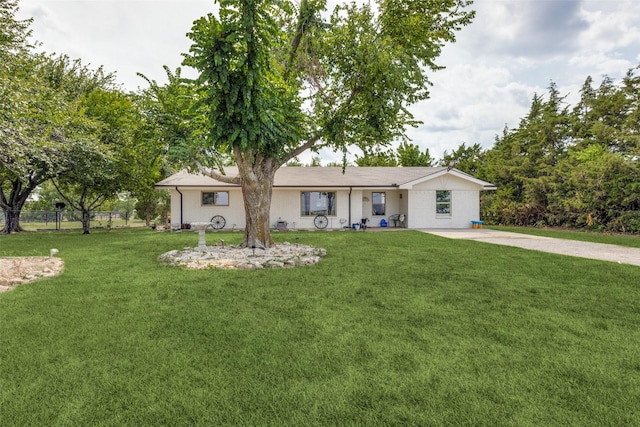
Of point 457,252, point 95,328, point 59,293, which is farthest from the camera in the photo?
point 457,252

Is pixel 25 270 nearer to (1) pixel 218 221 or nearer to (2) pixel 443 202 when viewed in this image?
(1) pixel 218 221

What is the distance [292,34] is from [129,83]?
1549 cm

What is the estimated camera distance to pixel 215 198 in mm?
15781

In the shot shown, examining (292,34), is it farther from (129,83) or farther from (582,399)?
(129,83)

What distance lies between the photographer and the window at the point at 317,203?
1608cm

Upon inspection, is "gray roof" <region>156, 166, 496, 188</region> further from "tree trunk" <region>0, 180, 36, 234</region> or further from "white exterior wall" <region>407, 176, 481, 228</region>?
"tree trunk" <region>0, 180, 36, 234</region>

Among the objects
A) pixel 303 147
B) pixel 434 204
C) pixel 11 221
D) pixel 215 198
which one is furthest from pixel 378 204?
pixel 11 221

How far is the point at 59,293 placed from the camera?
4.59 meters

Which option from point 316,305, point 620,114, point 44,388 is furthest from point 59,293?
point 620,114

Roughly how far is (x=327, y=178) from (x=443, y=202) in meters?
6.64

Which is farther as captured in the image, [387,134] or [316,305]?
[387,134]

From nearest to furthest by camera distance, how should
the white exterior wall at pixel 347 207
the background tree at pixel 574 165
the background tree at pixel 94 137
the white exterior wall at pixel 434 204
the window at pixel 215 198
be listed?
the background tree at pixel 94 137
the background tree at pixel 574 165
the white exterior wall at pixel 347 207
the window at pixel 215 198
the white exterior wall at pixel 434 204

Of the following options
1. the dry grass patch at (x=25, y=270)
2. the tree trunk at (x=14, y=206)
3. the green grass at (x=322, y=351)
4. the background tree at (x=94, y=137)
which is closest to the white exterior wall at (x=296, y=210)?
the background tree at (x=94, y=137)

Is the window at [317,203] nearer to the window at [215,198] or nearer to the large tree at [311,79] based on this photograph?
the window at [215,198]
